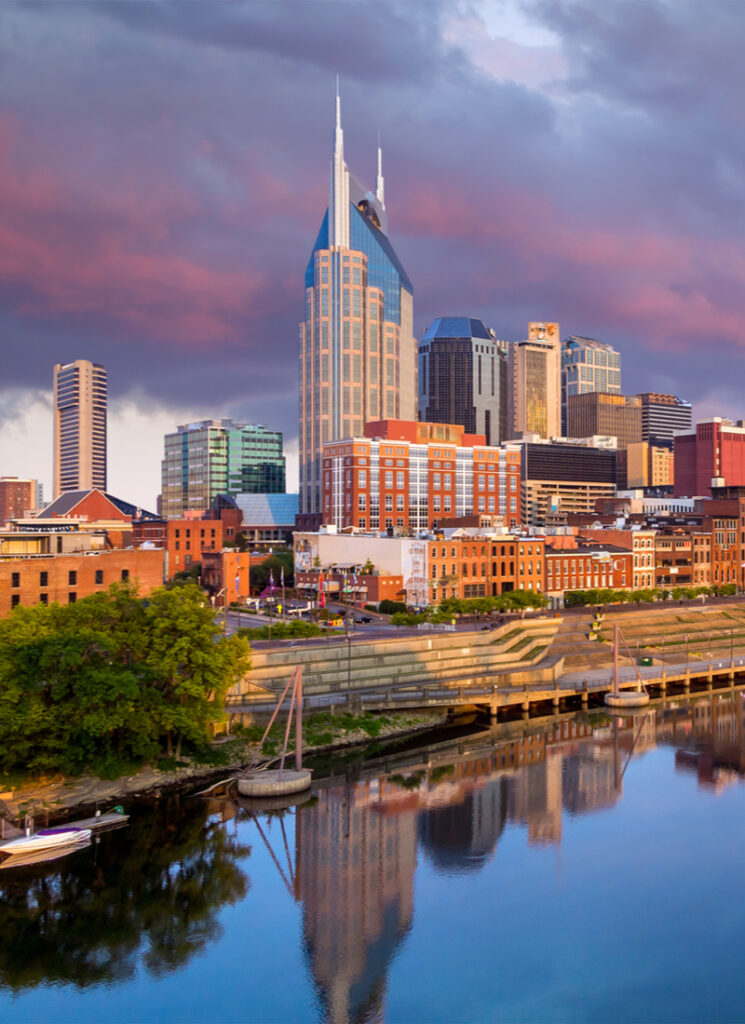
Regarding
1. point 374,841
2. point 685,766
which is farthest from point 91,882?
point 685,766

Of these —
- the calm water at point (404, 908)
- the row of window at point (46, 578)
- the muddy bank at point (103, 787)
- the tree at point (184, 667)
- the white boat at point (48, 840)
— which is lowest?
the calm water at point (404, 908)

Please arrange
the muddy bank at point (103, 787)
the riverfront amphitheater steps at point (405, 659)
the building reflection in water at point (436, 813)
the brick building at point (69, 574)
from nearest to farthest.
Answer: the building reflection in water at point (436, 813)
the muddy bank at point (103, 787)
the brick building at point (69, 574)
the riverfront amphitheater steps at point (405, 659)

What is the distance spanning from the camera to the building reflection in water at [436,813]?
47875mm

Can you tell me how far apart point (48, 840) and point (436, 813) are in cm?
2657

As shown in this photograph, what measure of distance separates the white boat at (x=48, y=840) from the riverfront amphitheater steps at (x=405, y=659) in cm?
2548

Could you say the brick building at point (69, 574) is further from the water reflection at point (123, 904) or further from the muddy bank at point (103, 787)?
the water reflection at point (123, 904)

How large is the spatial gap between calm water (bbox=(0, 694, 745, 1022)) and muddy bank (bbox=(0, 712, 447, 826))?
10.1 ft

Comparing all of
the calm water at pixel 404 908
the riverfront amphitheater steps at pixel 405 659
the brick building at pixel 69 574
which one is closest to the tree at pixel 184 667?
the calm water at pixel 404 908

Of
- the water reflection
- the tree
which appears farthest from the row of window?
the water reflection

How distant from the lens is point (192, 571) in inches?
7323

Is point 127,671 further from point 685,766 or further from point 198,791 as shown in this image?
point 685,766

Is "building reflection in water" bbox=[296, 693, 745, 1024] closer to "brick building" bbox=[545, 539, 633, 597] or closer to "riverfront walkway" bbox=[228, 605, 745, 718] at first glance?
"riverfront walkway" bbox=[228, 605, 745, 718]

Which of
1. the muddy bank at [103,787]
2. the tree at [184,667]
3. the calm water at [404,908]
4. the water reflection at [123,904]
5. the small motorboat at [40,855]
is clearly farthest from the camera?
the tree at [184,667]

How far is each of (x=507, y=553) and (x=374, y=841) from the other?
301ft
